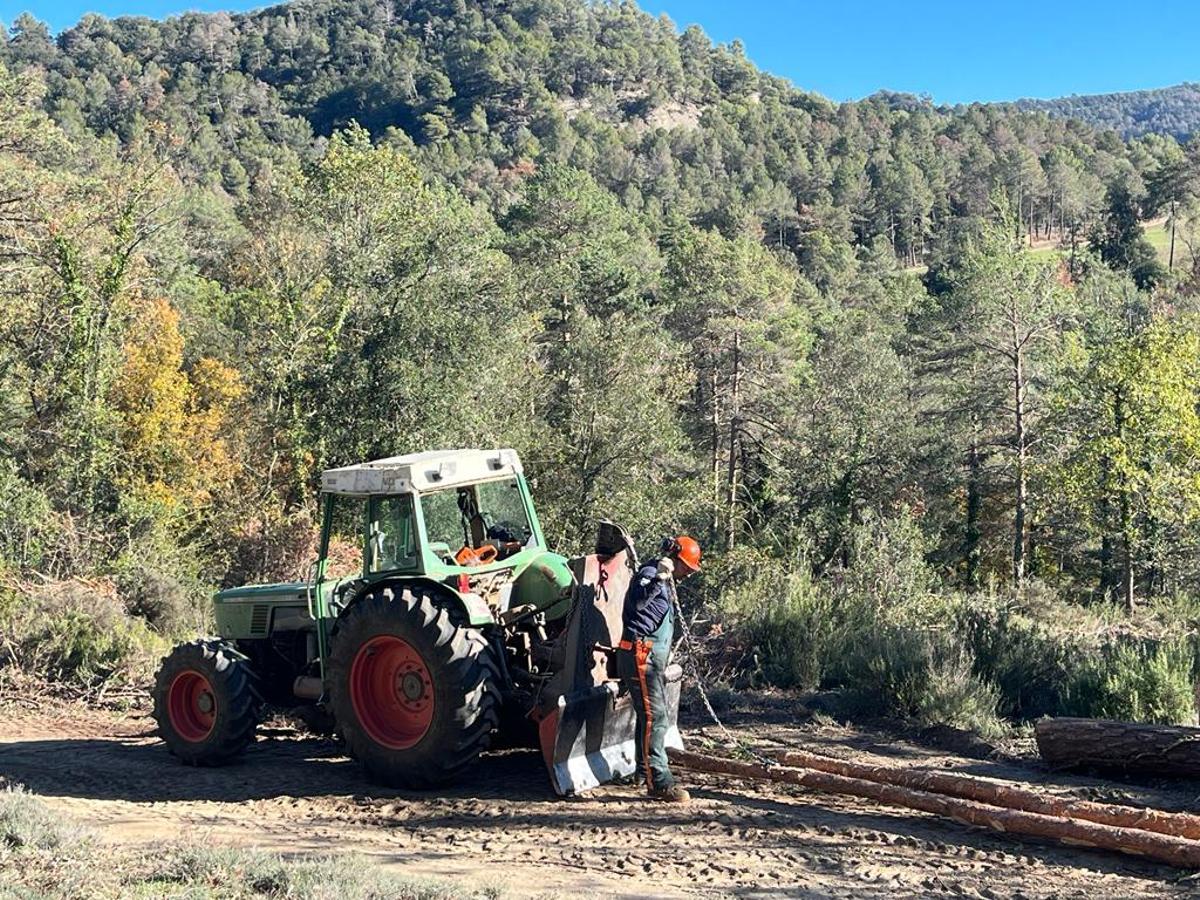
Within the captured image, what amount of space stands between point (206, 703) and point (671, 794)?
4.09 m

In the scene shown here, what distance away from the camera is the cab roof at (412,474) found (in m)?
8.05

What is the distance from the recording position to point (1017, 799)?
6434 millimetres

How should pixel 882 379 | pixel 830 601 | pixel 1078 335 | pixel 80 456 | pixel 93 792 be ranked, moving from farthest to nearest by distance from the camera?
1. pixel 882 379
2. pixel 1078 335
3. pixel 80 456
4. pixel 830 601
5. pixel 93 792

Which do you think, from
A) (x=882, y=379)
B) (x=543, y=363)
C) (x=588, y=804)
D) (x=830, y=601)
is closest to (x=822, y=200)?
(x=882, y=379)

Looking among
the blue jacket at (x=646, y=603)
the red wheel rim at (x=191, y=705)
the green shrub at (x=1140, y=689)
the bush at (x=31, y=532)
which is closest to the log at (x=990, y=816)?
the blue jacket at (x=646, y=603)

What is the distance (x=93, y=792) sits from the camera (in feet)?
26.7

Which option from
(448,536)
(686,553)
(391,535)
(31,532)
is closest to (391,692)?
(391,535)

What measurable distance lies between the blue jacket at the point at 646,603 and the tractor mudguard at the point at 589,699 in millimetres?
261

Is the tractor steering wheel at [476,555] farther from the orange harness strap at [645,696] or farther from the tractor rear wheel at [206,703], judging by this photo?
the tractor rear wheel at [206,703]

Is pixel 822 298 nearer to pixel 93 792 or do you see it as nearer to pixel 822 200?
pixel 822 200

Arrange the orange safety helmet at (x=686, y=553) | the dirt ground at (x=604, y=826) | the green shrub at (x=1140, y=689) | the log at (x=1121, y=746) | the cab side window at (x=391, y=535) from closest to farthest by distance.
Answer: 1. the dirt ground at (x=604, y=826)
2. the log at (x=1121, y=746)
3. the orange safety helmet at (x=686, y=553)
4. the cab side window at (x=391, y=535)
5. the green shrub at (x=1140, y=689)

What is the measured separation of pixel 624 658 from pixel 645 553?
55.3 feet

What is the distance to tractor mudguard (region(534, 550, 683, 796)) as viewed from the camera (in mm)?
7320

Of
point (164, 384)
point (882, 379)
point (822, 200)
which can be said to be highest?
point (822, 200)
